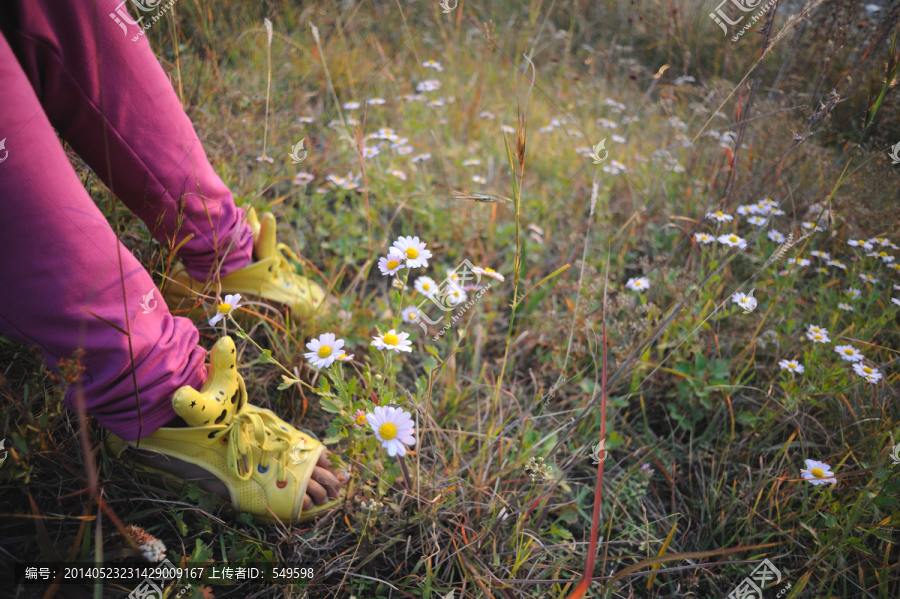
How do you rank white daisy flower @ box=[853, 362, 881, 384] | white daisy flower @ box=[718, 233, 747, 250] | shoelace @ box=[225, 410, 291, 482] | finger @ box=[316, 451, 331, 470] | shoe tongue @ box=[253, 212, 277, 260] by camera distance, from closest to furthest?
shoelace @ box=[225, 410, 291, 482]
finger @ box=[316, 451, 331, 470]
white daisy flower @ box=[853, 362, 881, 384]
shoe tongue @ box=[253, 212, 277, 260]
white daisy flower @ box=[718, 233, 747, 250]

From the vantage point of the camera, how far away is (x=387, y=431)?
2.78ft

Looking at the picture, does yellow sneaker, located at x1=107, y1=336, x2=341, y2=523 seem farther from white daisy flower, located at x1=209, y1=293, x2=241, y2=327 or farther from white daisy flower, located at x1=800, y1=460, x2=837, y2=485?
white daisy flower, located at x1=800, y1=460, x2=837, y2=485

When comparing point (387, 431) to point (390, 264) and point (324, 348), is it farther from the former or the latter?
point (390, 264)

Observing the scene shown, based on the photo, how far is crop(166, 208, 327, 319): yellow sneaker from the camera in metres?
1.32

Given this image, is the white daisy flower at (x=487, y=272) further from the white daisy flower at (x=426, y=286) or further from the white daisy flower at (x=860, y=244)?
the white daisy flower at (x=860, y=244)

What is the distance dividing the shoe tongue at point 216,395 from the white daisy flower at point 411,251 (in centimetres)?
41

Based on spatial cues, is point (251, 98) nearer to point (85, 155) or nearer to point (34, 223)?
point (85, 155)

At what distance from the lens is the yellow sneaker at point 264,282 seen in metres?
1.32

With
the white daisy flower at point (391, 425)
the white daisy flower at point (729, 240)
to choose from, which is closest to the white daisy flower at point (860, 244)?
the white daisy flower at point (729, 240)

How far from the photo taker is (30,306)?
2.55 feet

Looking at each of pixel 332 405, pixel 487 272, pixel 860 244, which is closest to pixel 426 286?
pixel 487 272

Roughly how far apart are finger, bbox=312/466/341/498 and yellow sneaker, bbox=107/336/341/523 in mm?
21

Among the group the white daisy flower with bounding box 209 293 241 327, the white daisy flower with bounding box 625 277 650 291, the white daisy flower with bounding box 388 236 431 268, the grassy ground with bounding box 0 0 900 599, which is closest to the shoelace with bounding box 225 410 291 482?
the grassy ground with bounding box 0 0 900 599

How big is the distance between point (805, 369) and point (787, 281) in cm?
36
